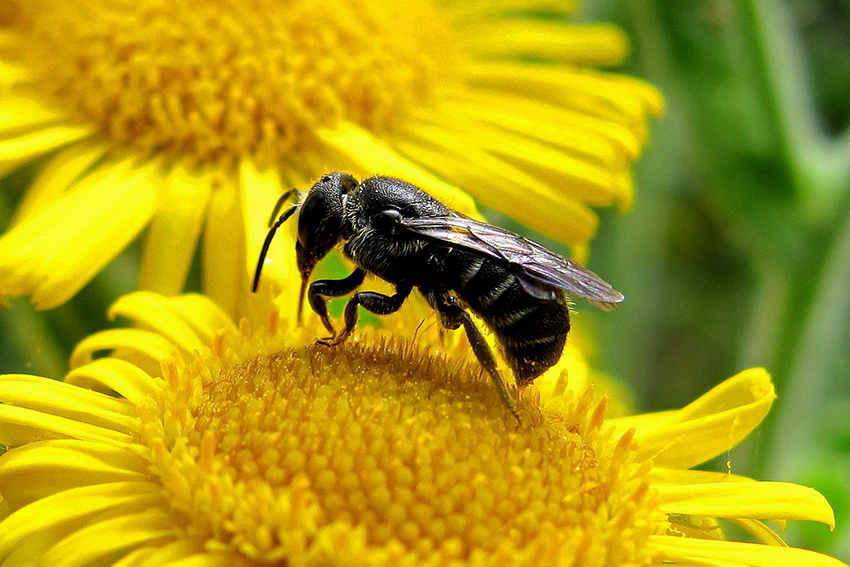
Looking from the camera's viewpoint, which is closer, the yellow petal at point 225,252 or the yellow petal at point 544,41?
the yellow petal at point 225,252

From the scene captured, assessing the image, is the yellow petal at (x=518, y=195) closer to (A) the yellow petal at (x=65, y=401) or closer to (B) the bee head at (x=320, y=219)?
(B) the bee head at (x=320, y=219)

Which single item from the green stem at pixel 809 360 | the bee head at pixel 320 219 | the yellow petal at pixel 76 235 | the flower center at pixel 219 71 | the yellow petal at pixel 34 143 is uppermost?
the flower center at pixel 219 71

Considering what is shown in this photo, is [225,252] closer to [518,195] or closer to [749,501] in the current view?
[518,195]

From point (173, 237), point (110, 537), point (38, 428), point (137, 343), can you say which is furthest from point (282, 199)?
point (110, 537)

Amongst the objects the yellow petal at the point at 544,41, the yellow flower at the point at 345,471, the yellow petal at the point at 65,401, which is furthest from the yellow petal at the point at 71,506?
the yellow petal at the point at 544,41

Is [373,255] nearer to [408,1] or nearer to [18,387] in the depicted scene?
[18,387]

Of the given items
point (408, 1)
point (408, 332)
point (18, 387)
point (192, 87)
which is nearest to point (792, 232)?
point (408, 1)
